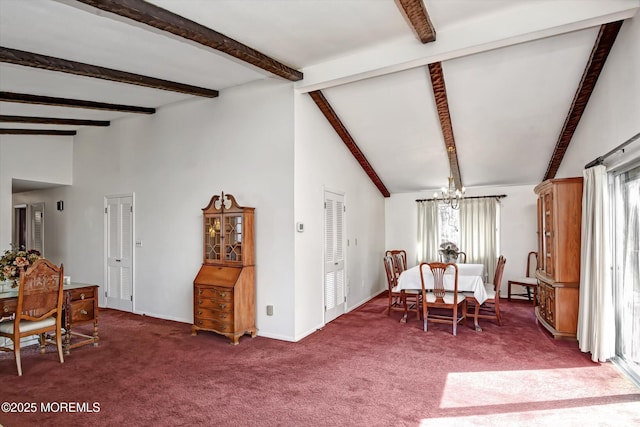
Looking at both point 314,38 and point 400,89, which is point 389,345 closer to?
point 400,89

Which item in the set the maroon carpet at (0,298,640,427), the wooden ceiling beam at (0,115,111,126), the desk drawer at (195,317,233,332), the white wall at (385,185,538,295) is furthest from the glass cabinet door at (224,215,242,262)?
the white wall at (385,185,538,295)

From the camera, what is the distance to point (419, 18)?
3.28 m

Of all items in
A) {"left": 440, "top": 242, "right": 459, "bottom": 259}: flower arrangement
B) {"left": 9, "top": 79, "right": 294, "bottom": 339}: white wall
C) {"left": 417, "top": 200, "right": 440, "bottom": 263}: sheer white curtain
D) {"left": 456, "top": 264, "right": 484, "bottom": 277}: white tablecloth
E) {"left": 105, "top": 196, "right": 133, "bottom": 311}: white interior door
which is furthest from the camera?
{"left": 417, "top": 200, "right": 440, "bottom": 263}: sheer white curtain

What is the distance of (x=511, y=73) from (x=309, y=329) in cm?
389

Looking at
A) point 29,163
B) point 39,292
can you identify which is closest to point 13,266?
point 39,292

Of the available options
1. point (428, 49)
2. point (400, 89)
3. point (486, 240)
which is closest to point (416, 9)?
point (428, 49)

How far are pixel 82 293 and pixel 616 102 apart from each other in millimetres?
5881

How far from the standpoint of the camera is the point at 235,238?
4766 mm

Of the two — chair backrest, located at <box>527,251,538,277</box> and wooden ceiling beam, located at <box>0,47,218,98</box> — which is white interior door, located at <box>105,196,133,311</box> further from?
chair backrest, located at <box>527,251,538,277</box>

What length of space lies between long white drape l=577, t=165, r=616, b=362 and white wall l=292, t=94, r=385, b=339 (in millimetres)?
3045

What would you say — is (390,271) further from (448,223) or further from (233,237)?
(448,223)

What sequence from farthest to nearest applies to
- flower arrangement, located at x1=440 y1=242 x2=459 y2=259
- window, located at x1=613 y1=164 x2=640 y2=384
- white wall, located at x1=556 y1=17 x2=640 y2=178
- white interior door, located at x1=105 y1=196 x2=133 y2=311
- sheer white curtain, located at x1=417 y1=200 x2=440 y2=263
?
sheer white curtain, located at x1=417 y1=200 x2=440 y2=263 < white interior door, located at x1=105 y1=196 x2=133 y2=311 < flower arrangement, located at x1=440 y1=242 x2=459 y2=259 < window, located at x1=613 y1=164 x2=640 y2=384 < white wall, located at x1=556 y1=17 x2=640 y2=178

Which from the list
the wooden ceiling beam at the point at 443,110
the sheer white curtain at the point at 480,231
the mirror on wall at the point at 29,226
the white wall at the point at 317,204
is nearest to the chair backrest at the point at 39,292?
the white wall at the point at 317,204

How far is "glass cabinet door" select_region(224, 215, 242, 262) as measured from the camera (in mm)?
4734
